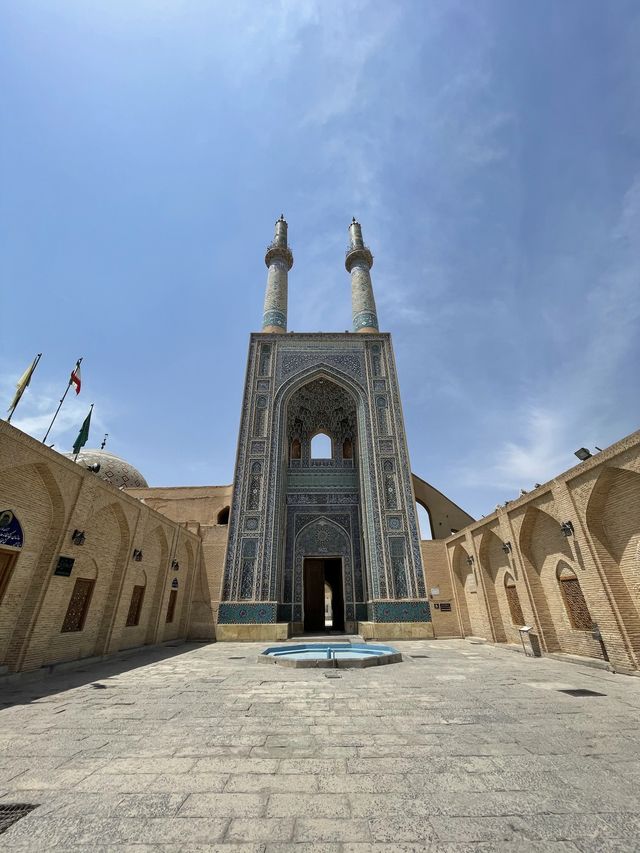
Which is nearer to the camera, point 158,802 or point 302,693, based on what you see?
point 158,802

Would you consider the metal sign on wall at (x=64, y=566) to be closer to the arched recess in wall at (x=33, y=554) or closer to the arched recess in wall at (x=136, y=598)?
the arched recess in wall at (x=33, y=554)

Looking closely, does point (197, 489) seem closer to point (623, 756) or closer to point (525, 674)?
point (525, 674)

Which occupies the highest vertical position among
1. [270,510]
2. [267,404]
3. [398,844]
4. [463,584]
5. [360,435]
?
[267,404]

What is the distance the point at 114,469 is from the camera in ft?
62.5

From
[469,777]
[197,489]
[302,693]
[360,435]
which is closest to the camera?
[469,777]

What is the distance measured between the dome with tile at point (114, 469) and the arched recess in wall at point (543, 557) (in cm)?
1699

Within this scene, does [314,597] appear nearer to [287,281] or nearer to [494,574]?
[494,574]

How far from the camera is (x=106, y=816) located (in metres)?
2.23

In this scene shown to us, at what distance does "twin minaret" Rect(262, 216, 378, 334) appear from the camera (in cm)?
1938

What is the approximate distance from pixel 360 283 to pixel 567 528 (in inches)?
645

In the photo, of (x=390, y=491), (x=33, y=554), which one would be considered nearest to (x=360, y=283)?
(x=390, y=491)

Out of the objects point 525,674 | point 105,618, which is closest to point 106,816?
point 525,674

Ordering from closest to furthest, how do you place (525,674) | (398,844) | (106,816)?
(398,844) < (106,816) < (525,674)

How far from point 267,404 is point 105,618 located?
9558mm
